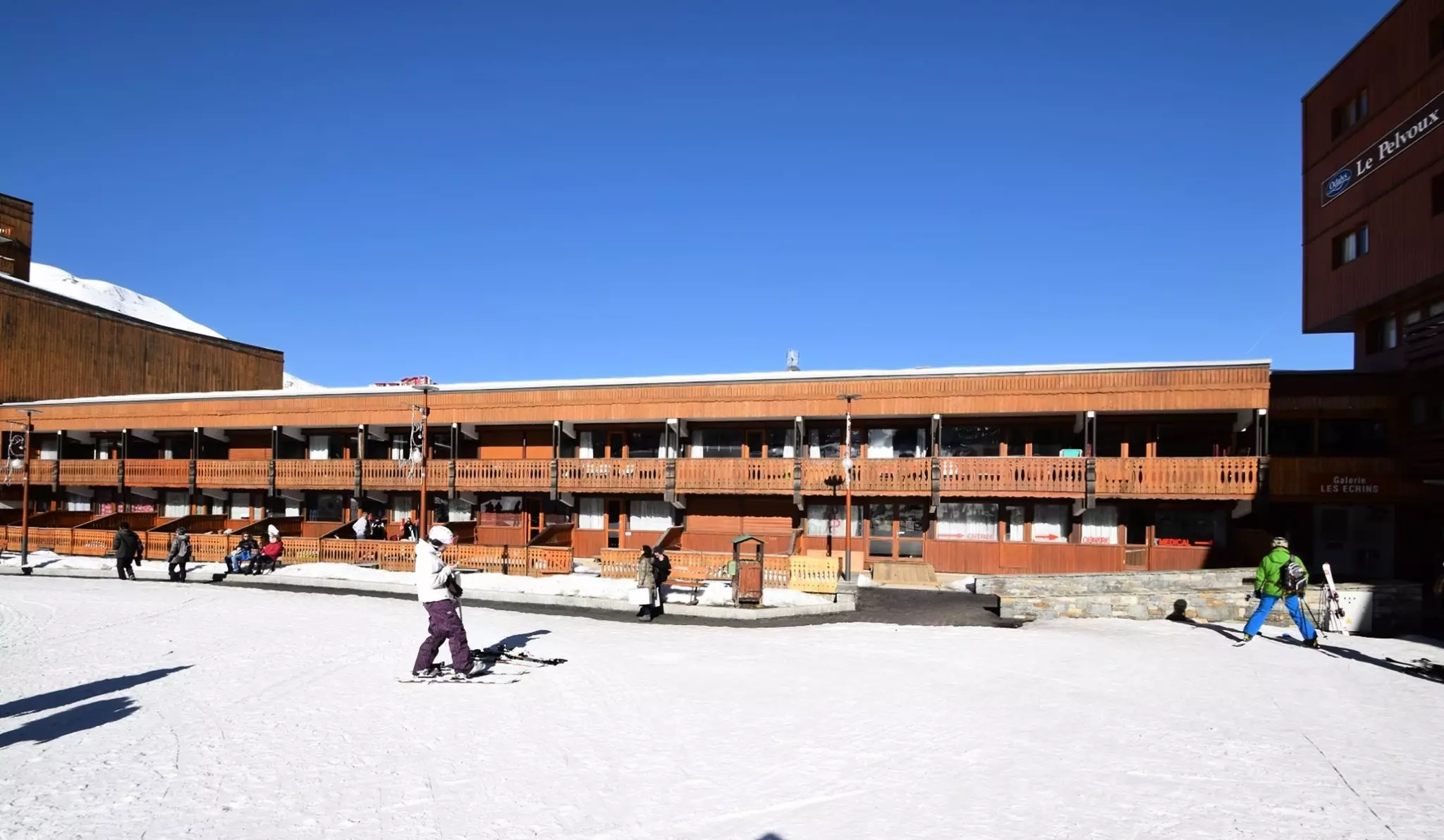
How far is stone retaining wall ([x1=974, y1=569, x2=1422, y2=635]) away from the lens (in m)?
17.6

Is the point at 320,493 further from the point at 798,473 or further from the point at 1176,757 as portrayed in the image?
the point at 1176,757

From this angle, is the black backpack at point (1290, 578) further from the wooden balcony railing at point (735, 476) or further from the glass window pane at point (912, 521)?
the wooden balcony railing at point (735, 476)

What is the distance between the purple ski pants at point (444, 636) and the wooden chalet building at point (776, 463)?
15.3 meters

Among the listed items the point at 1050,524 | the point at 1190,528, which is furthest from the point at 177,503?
the point at 1190,528

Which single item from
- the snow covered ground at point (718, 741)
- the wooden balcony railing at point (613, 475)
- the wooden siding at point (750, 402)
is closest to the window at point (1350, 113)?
the wooden siding at point (750, 402)

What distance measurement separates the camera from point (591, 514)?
29531 mm

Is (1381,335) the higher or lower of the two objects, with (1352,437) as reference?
higher

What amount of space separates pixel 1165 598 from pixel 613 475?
16.5m

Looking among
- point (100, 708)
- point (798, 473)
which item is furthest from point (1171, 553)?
point (100, 708)

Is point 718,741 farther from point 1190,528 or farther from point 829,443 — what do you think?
point 1190,528

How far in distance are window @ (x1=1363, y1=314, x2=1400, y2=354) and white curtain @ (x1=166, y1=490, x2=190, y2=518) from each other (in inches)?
1752

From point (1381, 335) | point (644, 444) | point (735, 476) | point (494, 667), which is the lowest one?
point (494, 667)

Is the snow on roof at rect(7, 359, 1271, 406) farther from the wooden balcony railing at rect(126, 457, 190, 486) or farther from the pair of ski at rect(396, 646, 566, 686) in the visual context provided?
the pair of ski at rect(396, 646, 566, 686)

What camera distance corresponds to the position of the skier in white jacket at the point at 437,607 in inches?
428
